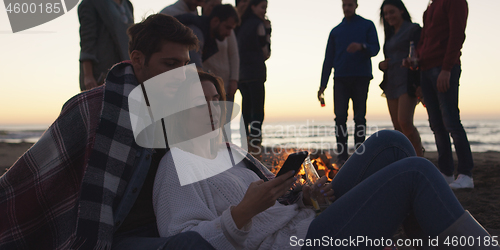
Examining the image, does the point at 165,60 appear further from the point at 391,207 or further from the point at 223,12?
the point at 223,12

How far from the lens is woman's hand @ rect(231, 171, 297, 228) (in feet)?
4.54

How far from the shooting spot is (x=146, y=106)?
5.87ft

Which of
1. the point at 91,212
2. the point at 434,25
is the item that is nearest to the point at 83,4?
the point at 91,212

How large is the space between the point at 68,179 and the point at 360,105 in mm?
4227

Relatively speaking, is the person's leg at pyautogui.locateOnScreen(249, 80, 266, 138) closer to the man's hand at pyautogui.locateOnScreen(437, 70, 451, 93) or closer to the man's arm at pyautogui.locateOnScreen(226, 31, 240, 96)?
the man's arm at pyautogui.locateOnScreen(226, 31, 240, 96)

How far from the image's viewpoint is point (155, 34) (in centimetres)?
196

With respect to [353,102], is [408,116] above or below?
below

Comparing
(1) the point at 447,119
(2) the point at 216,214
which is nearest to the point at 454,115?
(1) the point at 447,119

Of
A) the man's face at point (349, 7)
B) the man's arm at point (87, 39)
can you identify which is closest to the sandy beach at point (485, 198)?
the man's face at point (349, 7)

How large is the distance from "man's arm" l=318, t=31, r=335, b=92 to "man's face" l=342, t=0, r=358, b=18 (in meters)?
0.38

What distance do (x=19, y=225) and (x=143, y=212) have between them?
52 centimetres

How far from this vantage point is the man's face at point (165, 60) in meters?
1.91

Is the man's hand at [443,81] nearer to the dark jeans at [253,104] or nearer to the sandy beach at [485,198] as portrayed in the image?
the sandy beach at [485,198]

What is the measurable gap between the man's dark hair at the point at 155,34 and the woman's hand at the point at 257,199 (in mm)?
1001
